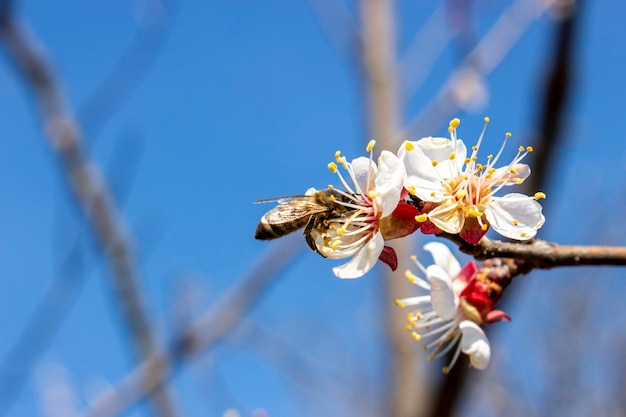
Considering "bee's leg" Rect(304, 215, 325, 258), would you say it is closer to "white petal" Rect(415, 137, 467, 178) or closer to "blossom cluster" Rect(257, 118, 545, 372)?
"blossom cluster" Rect(257, 118, 545, 372)

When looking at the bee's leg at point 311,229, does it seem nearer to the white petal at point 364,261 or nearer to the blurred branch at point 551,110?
the white petal at point 364,261

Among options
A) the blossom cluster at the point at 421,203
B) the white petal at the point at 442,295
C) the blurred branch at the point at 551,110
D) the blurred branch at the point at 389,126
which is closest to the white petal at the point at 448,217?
the blossom cluster at the point at 421,203

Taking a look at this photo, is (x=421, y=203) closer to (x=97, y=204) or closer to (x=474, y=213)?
(x=474, y=213)

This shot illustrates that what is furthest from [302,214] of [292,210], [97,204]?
[97,204]

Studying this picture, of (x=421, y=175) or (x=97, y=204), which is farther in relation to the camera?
(x=97, y=204)

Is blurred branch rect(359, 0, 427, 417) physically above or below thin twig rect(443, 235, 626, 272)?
above

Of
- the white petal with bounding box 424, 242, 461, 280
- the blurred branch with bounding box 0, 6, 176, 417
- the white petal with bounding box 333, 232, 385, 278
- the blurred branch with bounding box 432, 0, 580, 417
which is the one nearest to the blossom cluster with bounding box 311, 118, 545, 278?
the white petal with bounding box 333, 232, 385, 278

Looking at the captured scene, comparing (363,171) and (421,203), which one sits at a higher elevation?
(363,171)
